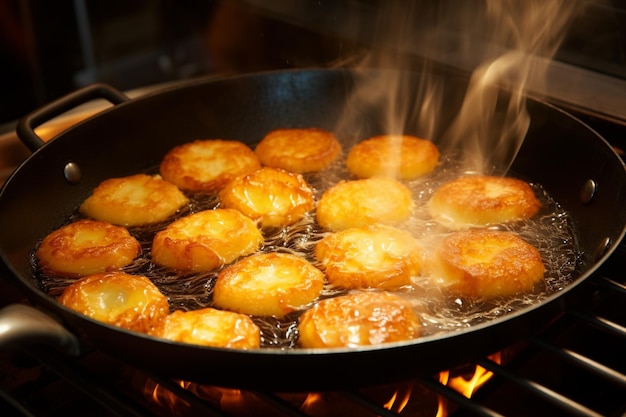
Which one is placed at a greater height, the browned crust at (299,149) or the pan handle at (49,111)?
the pan handle at (49,111)

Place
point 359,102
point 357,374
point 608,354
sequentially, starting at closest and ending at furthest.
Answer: point 357,374 → point 608,354 → point 359,102

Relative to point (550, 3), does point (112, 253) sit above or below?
below

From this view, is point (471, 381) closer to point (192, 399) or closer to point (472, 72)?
point (192, 399)

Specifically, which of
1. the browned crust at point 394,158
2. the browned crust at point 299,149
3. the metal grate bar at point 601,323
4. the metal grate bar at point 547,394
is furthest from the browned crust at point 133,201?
the metal grate bar at point 601,323

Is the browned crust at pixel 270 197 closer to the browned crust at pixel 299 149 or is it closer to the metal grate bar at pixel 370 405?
the browned crust at pixel 299 149

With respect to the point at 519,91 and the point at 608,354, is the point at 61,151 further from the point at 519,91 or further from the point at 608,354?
the point at 608,354

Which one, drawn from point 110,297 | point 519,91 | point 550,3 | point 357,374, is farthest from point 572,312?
point 550,3

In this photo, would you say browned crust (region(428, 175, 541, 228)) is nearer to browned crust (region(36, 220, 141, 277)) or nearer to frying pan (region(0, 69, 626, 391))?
frying pan (region(0, 69, 626, 391))
